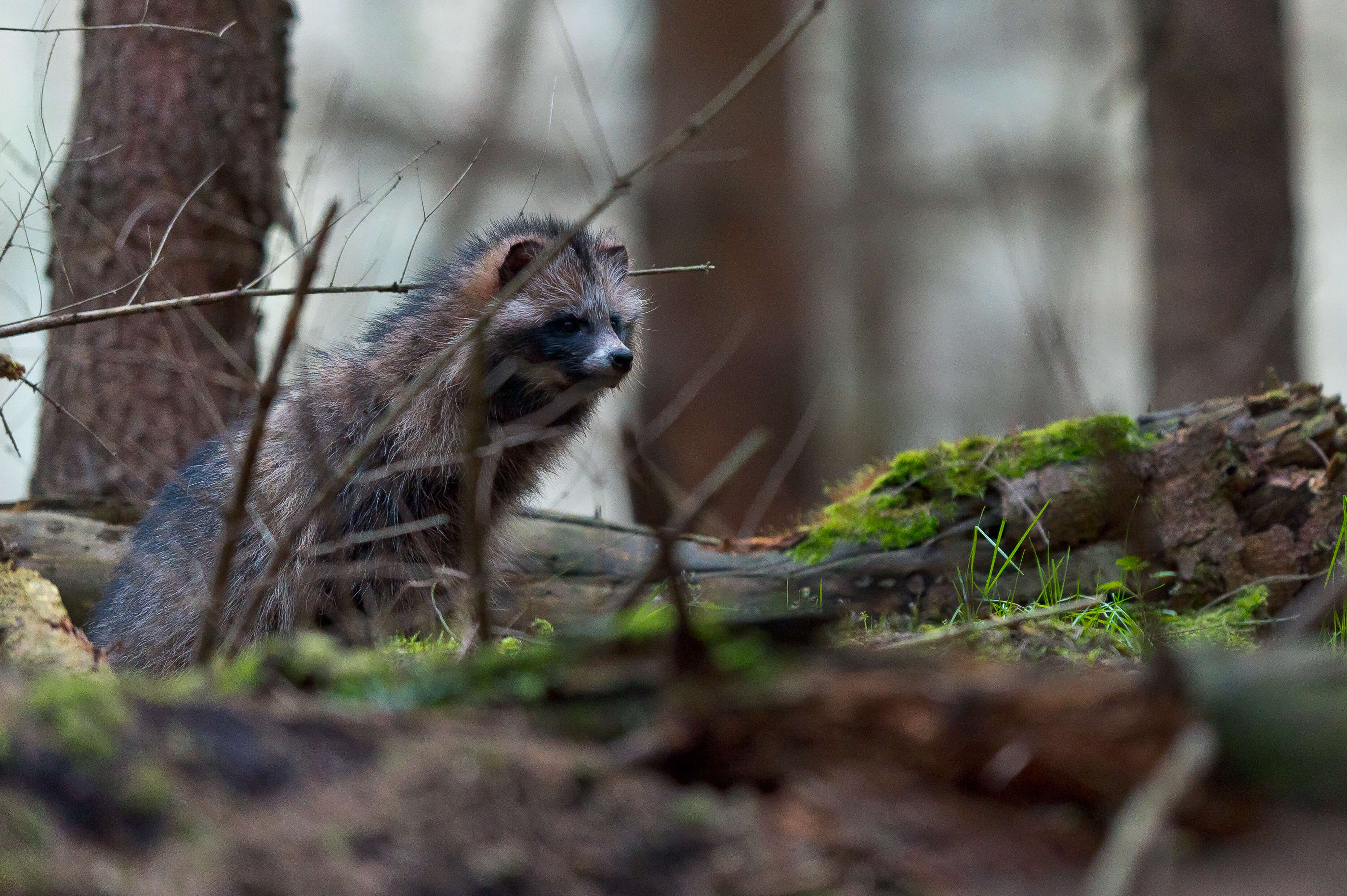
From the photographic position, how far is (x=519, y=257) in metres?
5.11

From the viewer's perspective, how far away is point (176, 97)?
6031 mm

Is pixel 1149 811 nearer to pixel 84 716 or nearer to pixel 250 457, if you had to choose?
pixel 84 716

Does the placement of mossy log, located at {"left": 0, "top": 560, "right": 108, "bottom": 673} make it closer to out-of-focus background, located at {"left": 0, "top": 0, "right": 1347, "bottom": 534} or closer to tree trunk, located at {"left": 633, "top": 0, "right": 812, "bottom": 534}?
out-of-focus background, located at {"left": 0, "top": 0, "right": 1347, "bottom": 534}

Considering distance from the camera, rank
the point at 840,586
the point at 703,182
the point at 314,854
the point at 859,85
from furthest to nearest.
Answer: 1. the point at 859,85
2. the point at 703,182
3. the point at 840,586
4. the point at 314,854

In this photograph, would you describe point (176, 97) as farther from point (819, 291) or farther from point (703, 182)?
point (819, 291)

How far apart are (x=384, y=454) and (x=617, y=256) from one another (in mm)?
1645

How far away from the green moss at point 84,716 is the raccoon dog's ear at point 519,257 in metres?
3.57

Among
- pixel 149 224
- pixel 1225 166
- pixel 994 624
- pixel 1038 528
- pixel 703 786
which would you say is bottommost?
pixel 1038 528

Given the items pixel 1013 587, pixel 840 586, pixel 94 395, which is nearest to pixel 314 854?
pixel 1013 587

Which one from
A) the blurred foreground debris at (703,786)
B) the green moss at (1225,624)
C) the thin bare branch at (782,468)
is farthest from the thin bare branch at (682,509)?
the thin bare branch at (782,468)

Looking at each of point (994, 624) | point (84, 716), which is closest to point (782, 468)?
point (994, 624)

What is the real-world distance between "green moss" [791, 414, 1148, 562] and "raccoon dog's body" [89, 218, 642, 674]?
129 cm

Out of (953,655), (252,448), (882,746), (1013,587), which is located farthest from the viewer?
(1013,587)

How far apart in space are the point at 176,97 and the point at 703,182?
15.3ft
